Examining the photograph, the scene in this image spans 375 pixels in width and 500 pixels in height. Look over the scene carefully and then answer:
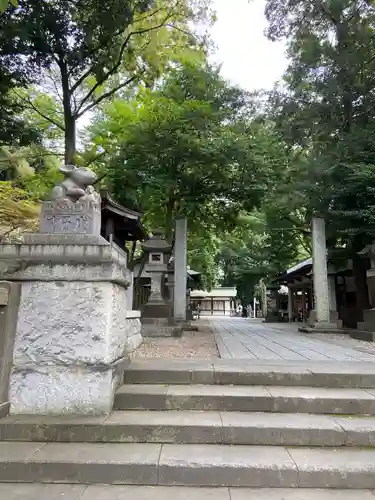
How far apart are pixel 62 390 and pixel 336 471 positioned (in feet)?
7.69

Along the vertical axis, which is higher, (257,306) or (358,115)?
(358,115)

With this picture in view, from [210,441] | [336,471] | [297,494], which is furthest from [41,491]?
[336,471]

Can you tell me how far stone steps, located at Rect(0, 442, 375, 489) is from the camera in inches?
97.0

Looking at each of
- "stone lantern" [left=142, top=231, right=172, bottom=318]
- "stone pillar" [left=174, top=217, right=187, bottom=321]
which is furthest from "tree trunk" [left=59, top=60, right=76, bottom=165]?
"stone pillar" [left=174, top=217, right=187, bottom=321]

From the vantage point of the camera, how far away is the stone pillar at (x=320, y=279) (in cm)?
1046

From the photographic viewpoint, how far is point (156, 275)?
9.85 meters

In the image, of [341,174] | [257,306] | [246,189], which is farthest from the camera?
[257,306]

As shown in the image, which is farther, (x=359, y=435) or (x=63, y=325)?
(x=63, y=325)

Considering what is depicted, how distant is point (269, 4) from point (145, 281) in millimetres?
11562

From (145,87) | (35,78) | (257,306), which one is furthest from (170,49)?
(257,306)

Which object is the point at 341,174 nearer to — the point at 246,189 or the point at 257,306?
the point at 246,189

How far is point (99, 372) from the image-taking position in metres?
3.23

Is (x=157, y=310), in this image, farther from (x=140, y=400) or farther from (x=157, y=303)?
(x=140, y=400)

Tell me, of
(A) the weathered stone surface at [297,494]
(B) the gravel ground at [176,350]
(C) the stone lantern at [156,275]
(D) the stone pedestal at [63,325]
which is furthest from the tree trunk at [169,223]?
(A) the weathered stone surface at [297,494]
